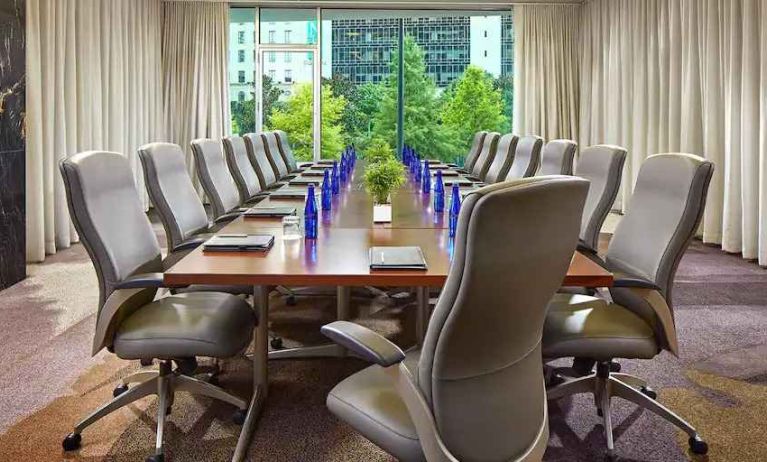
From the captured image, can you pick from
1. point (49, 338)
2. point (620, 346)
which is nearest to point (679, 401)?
point (620, 346)

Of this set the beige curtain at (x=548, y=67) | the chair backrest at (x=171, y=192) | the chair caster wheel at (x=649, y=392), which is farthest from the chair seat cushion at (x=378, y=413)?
the beige curtain at (x=548, y=67)

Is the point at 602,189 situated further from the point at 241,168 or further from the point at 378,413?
the point at 241,168

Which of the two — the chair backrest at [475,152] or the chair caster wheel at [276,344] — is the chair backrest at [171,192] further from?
the chair backrest at [475,152]

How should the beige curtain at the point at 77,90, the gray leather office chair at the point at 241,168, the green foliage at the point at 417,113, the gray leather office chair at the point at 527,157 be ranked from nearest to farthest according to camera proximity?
1. the gray leather office chair at the point at 241,168
2. the gray leather office chair at the point at 527,157
3. the beige curtain at the point at 77,90
4. the green foliage at the point at 417,113

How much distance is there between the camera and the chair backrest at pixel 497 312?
4.75 ft

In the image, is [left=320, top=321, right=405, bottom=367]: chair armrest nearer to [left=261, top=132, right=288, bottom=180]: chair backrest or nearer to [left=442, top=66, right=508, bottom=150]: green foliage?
[left=261, top=132, right=288, bottom=180]: chair backrest

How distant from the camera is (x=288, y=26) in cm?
1030

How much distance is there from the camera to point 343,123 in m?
10.8

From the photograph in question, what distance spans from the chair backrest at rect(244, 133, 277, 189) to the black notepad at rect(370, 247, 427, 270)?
3749 mm

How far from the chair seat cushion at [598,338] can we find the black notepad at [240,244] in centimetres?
103

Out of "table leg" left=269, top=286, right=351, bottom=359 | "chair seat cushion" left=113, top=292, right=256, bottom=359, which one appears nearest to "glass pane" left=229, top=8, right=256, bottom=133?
"table leg" left=269, top=286, right=351, bottom=359

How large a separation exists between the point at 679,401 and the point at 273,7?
8652mm

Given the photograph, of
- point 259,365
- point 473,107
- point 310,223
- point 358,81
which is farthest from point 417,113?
point 259,365

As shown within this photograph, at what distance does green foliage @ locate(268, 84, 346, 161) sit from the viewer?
34.5 feet
